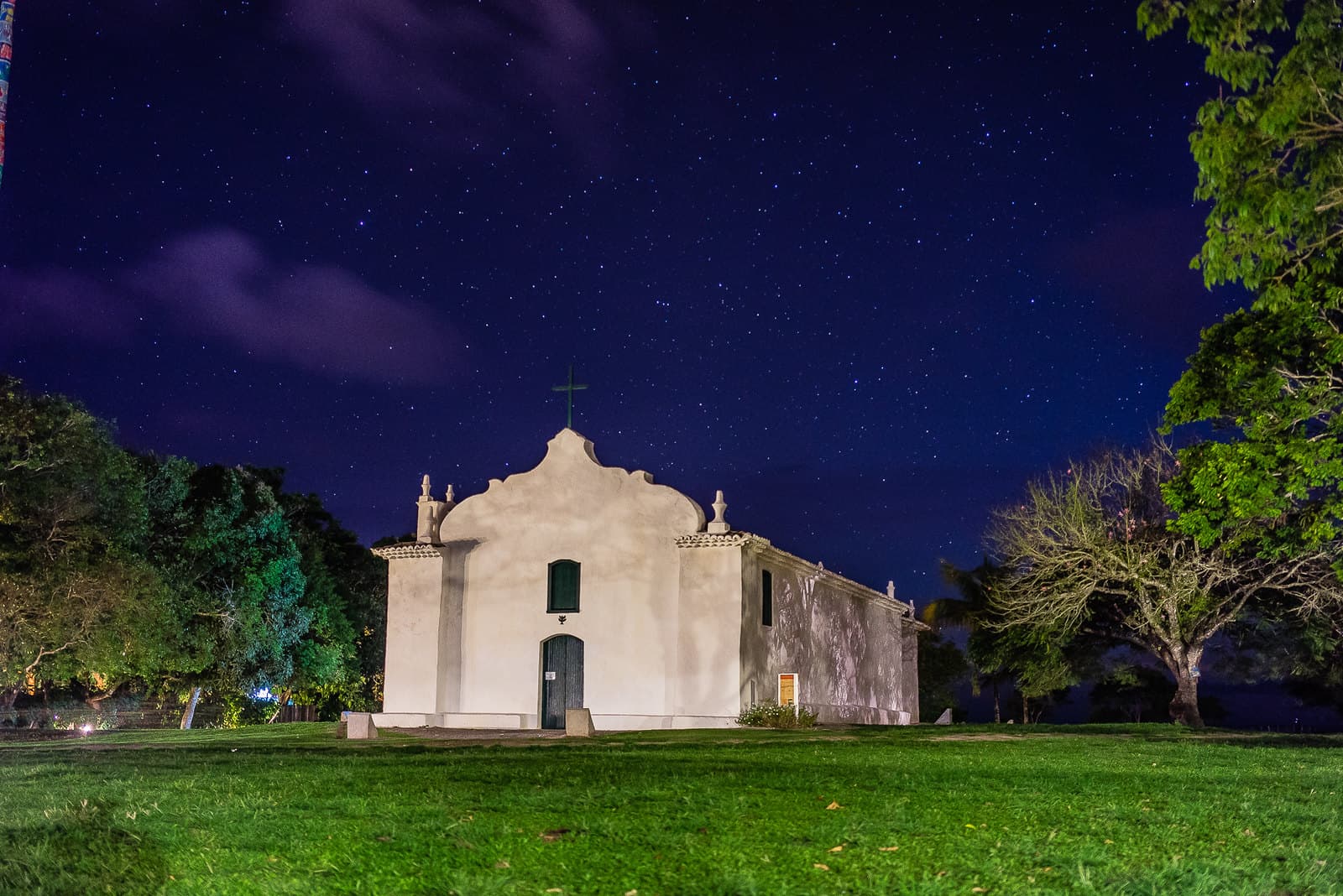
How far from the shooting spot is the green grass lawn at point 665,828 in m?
6.76

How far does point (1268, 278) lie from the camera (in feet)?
48.5

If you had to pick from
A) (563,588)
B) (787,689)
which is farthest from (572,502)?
(787,689)

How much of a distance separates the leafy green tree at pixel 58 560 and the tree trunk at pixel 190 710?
7474 mm

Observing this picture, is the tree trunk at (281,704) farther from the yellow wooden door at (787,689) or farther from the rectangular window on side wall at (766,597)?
the rectangular window on side wall at (766,597)

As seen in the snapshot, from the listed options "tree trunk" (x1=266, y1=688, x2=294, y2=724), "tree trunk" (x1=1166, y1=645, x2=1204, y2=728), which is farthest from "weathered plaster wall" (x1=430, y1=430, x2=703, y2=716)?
"tree trunk" (x1=266, y1=688, x2=294, y2=724)

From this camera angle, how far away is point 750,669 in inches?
1079

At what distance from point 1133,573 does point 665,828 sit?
86.9 ft

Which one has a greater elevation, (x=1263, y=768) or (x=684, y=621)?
(x=684, y=621)

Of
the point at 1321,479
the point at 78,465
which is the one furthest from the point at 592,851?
the point at 78,465

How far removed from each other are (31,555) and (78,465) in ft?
9.57

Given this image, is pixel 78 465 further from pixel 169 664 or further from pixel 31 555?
pixel 169 664

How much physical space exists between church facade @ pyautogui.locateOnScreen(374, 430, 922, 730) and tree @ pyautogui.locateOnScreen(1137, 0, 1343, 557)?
11197 mm

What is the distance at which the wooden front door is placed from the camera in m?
28.6

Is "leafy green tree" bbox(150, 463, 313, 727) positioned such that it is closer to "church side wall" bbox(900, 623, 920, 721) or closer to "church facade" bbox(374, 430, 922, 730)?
"church facade" bbox(374, 430, 922, 730)
